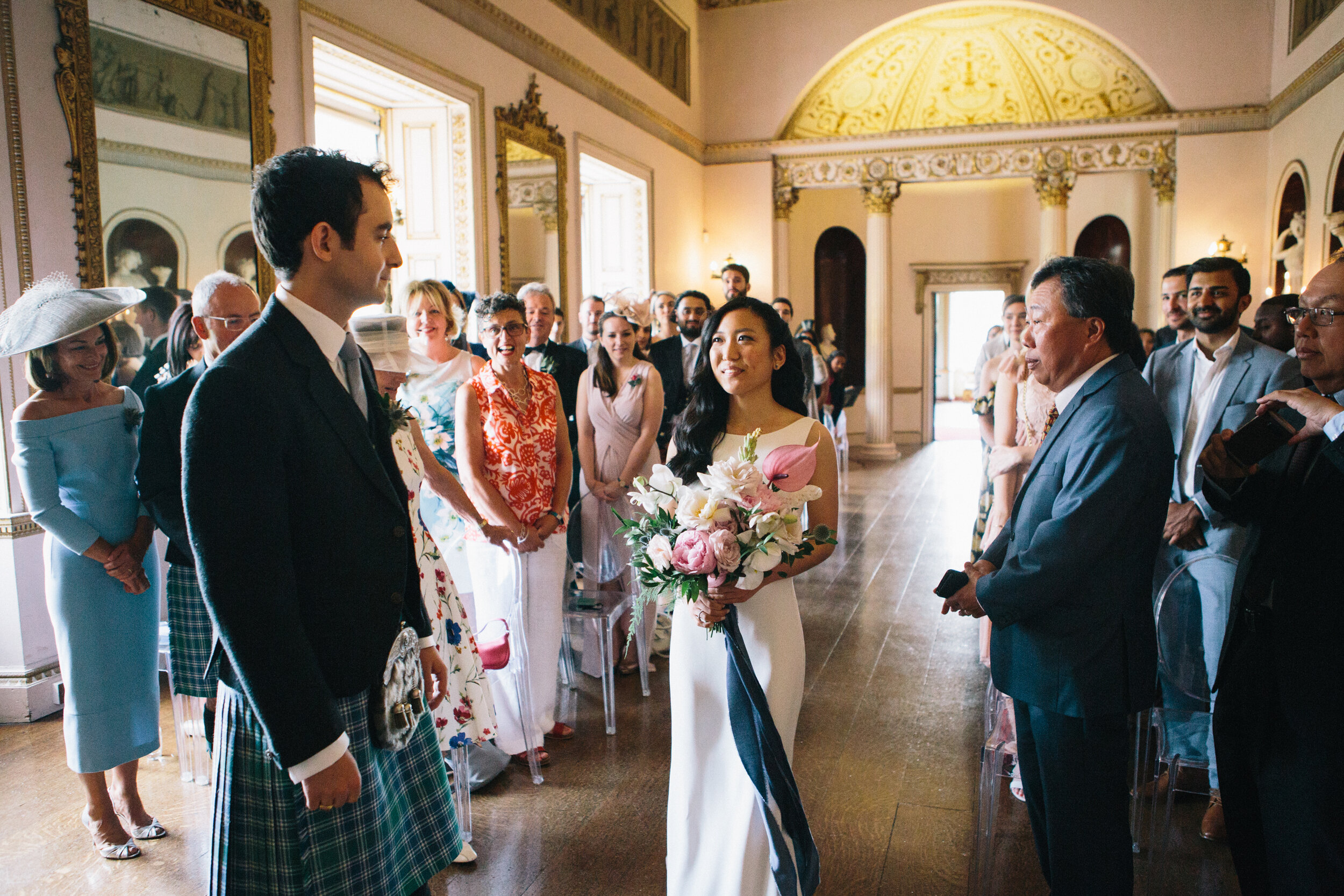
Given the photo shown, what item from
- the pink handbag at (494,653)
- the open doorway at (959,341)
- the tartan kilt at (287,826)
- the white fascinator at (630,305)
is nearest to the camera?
the tartan kilt at (287,826)

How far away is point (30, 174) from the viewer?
421 cm

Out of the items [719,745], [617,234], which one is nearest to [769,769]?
[719,745]

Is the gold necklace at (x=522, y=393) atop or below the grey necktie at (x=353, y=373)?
below

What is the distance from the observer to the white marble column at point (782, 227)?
569 inches

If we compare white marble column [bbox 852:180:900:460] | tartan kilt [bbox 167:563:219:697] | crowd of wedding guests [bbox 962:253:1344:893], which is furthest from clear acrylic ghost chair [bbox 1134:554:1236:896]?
white marble column [bbox 852:180:900:460]

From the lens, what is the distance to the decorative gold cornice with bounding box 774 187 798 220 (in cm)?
1445

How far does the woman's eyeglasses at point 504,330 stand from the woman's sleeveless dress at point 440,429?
0.34m

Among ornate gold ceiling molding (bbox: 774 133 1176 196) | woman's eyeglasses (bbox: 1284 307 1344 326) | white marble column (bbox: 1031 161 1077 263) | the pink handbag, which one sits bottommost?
the pink handbag

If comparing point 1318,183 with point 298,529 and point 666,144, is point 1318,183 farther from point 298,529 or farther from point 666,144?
point 298,529

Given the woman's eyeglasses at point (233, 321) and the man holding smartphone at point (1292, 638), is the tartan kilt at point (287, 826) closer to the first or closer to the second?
the woman's eyeglasses at point (233, 321)

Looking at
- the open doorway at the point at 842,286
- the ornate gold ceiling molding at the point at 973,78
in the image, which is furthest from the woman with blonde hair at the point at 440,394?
the open doorway at the point at 842,286

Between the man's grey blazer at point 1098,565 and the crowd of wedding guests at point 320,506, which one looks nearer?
the crowd of wedding guests at point 320,506

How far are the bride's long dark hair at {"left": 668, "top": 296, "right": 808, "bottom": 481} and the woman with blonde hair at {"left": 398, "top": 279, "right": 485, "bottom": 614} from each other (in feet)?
5.01

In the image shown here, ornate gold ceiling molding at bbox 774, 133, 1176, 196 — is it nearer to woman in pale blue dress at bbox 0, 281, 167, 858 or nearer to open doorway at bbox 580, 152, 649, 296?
open doorway at bbox 580, 152, 649, 296
